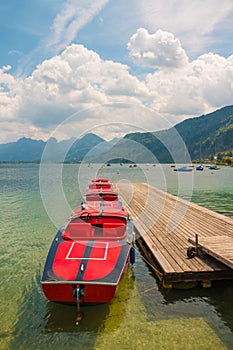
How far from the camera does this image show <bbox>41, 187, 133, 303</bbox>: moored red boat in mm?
7473

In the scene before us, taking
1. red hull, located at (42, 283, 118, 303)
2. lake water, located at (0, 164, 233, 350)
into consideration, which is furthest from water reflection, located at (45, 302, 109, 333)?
red hull, located at (42, 283, 118, 303)

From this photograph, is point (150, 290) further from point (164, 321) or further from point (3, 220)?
point (3, 220)

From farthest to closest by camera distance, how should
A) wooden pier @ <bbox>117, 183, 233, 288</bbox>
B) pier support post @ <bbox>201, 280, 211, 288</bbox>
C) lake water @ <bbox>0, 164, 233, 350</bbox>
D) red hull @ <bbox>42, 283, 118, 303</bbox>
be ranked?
pier support post @ <bbox>201, 280, 211, 288</bbox>
wooden pier @ <bbox>117, 183, 233, 288</bbox>
red hull @ <bbox>42, 283, 118, 303</bbox>
lake water @ <bbox>0, 164, 233, 350</bbox>

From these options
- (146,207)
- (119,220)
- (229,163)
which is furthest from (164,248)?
(229,163)

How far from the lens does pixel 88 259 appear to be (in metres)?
8.53

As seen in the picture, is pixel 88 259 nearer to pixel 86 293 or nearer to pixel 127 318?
pixel 86 293

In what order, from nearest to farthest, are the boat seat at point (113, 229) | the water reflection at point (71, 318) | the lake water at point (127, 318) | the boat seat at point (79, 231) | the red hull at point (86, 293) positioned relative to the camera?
the lake water at point (127, 318) < the red hull at point (86, 293) < the water reflection at point (71, 318) < the boat seat at point (79, 231) < the boat seat at point (113, 229)

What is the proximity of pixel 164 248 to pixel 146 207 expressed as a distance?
10783 mm

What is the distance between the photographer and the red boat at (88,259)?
24.5 ft

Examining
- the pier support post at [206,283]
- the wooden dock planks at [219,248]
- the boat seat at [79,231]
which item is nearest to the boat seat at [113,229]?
the boat seat at [79,231]

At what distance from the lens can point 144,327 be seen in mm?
7582

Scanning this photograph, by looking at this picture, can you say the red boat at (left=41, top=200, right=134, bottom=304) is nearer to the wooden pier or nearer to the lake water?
the lake water

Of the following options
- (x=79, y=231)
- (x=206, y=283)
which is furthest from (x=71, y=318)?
(x=206, y=283)

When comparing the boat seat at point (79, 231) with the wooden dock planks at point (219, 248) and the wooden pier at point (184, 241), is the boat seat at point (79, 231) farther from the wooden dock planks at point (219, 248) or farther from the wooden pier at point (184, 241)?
the wooden dock planks at point (219, 248)
